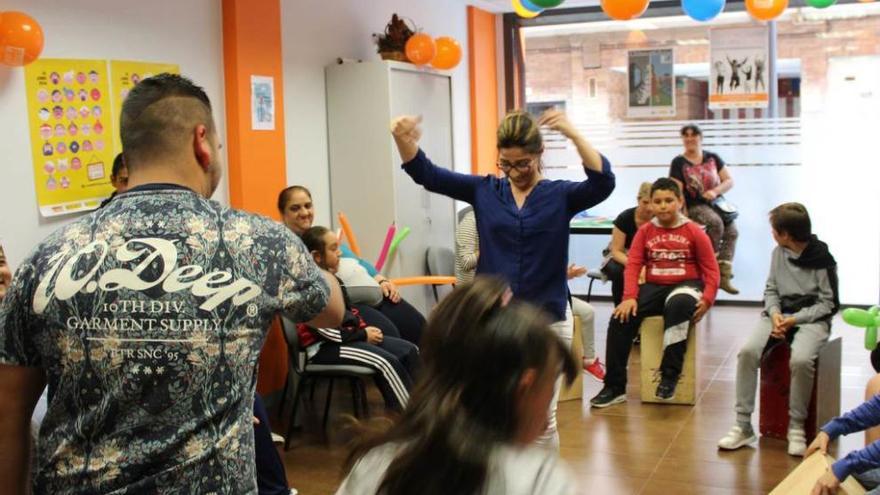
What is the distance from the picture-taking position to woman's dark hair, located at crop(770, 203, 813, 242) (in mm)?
4508

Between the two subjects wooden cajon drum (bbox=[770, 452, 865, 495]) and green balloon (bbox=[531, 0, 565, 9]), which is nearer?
wooden cajon drum (bbox=[770, 452, 865, 495])

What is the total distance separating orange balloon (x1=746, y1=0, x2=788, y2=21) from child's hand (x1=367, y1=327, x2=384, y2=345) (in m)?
3.09

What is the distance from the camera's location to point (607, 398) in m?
5.56

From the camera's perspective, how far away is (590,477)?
4355 mm

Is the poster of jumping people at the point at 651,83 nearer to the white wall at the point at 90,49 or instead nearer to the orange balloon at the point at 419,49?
the orange balloon at the point at 419,49

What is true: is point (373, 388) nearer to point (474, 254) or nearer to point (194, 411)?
point (474, 254)

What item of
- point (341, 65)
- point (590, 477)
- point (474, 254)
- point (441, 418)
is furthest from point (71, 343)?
point (341, 65)

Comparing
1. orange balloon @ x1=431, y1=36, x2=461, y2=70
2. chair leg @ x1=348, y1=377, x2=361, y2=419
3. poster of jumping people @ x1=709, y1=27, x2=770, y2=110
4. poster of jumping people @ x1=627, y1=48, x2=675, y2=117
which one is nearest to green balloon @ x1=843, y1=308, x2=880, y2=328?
chair leg @ x1=348, y1=377, x2=361, y2=419

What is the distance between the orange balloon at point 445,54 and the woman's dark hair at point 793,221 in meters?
3.04

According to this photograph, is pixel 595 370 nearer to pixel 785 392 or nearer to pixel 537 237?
pixel 785 392

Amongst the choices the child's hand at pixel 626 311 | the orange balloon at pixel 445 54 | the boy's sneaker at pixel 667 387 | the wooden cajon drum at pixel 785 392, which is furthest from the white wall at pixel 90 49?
the wooden cajon drum at pixel 785 392

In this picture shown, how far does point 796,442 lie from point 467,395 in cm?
371

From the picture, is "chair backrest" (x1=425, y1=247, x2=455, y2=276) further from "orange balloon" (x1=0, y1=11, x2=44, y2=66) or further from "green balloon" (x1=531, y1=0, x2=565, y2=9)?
Answer: "orange balloon" (x1=0, y1=11, x2=44, y2=66)

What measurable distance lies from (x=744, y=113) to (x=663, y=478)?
4.96 metres
